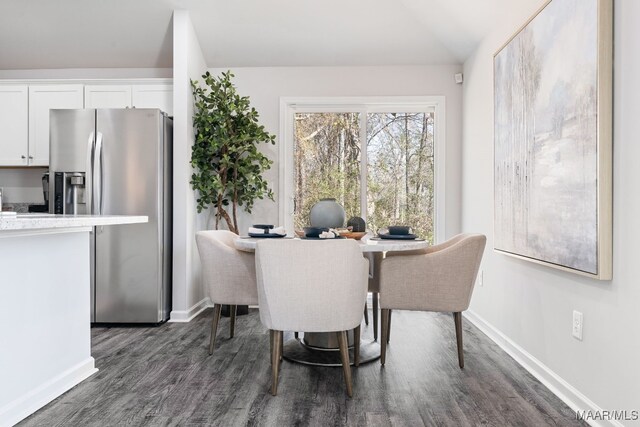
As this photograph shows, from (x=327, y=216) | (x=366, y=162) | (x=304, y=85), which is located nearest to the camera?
(x=327, y=216)

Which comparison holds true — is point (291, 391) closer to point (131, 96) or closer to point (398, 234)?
point (398, 234)

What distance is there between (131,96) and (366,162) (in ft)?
7.60

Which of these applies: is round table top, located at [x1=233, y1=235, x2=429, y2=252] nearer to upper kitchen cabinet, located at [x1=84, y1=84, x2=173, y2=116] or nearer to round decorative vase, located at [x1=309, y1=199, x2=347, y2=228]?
round decorative vase, located at [x1=309, y1=199, x2=347, y2=228]

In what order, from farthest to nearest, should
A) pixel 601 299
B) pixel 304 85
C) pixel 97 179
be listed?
pixel 304 85 → pixel 97 179 → pixel 601 299

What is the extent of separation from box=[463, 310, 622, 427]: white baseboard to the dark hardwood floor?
4 centimetres

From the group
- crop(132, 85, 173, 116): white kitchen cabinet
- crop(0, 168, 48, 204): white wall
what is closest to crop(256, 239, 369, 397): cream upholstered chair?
crop(132, 85, 173, 116): white kitchen cabinet

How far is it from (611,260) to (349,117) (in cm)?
303

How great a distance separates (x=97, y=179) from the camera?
344 cm

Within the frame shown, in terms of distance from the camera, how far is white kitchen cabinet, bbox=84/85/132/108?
407cm

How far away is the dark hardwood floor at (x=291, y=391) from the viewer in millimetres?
1921

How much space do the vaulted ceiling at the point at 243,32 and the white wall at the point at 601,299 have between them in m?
0.85

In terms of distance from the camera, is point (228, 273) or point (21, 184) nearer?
point (228, 273)

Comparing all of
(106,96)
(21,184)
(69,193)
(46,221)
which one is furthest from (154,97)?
(46,221)

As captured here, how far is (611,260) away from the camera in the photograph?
1.80m
